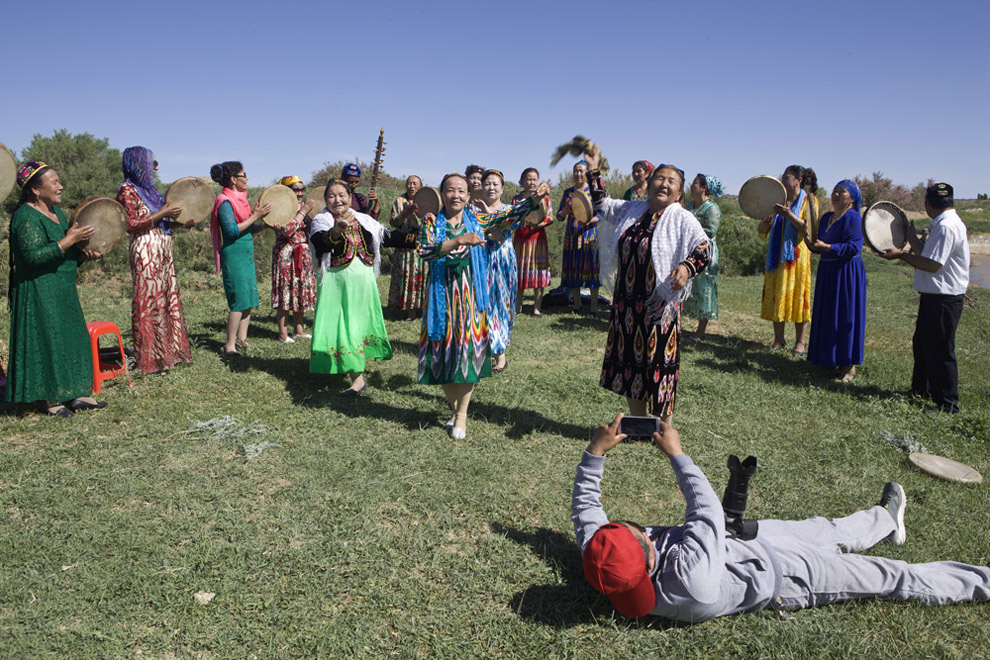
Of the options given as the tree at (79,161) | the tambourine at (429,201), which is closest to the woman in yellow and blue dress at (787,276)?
the tambourine at (429,201)

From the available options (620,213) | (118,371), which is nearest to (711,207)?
(620,213)

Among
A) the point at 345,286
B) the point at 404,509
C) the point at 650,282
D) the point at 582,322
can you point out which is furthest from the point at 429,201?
the point at 582,322

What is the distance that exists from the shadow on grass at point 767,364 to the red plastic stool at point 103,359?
623cm

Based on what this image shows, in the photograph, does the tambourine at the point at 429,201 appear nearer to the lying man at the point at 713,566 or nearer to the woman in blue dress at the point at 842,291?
the lying man at the point at 713,566

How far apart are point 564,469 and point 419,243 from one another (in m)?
2.04

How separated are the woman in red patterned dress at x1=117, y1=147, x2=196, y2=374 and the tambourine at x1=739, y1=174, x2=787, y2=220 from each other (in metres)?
5.81

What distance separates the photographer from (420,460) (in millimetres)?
4820

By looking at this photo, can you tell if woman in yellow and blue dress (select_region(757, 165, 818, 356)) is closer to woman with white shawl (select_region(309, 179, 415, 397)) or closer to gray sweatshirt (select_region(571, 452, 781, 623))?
woman with white shawl (select_region(309, 179, 415, 397))

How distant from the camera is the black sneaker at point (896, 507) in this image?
3824 millimetres

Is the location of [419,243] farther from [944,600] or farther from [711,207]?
[711,207]

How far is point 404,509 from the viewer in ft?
13.6

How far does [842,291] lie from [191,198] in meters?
6.89

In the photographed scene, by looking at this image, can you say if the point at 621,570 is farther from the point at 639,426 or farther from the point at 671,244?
the point at 671,244

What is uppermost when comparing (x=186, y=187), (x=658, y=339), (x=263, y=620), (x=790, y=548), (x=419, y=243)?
(x=186, y=187)
